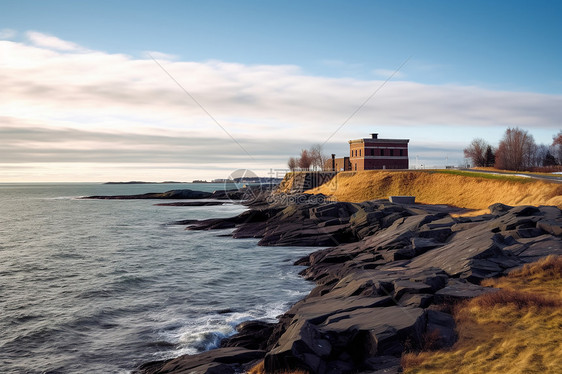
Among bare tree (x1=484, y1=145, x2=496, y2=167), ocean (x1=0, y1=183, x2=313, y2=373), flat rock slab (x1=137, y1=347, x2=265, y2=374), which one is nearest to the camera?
flat rock slab (x1=137, y1=347, x2=265, y2=374)

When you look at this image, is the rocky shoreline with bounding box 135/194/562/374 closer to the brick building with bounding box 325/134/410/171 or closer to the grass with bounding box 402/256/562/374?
the grass with bounding box 402/256/562/374

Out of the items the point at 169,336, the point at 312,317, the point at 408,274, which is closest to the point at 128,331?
the point at 169,336

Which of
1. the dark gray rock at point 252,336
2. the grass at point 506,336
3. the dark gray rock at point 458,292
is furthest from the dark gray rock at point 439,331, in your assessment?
the dark gray rock at point 252,336

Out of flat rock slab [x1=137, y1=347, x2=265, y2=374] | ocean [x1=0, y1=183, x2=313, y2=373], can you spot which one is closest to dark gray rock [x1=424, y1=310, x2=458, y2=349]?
flat rock slab [x1=137, y1=347, x2=265, y2=374]

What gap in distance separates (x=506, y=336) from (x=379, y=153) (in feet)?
275

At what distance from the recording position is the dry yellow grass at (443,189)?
44250 millimetres

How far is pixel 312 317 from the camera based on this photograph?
43.8ft

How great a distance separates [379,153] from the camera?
92750 mm

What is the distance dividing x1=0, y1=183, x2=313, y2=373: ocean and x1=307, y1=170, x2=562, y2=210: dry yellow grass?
85.4 feet

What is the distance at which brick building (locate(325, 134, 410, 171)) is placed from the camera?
301ft

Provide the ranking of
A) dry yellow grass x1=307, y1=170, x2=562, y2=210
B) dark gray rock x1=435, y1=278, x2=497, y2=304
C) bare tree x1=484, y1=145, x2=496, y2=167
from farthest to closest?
bare tree x1=484, y1=145, x2=496, y2=167 → dry yellow grass x1=307, y1=170, x2=562, y2=210 → dark gray rock x1=435, y1=278, x2=497, y2=304

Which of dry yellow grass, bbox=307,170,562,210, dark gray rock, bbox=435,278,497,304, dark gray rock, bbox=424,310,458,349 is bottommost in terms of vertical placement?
dark gray rock, bbox=424,310,458,349

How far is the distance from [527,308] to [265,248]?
2710cm

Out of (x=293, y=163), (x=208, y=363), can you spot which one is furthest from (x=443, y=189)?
(x=293, y=163)
